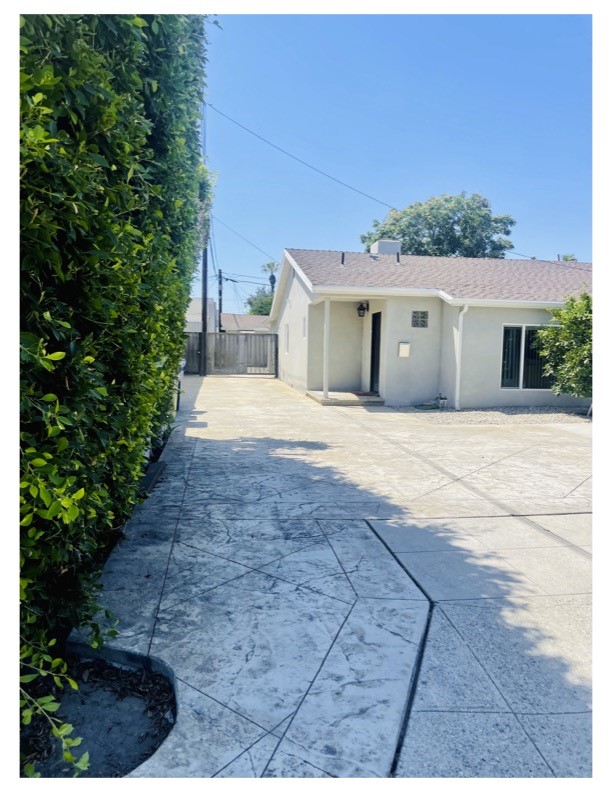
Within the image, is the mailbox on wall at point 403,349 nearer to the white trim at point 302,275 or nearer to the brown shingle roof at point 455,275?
the brown shingle roof at point 455,275

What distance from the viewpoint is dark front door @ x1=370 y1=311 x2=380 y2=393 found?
1523 centimetres

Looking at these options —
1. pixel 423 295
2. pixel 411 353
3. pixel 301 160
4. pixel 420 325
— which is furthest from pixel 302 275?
pixel 301 160

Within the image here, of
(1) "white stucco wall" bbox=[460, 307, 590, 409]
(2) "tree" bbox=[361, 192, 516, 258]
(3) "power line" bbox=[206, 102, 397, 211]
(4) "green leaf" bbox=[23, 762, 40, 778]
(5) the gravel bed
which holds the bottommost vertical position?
(4) "green leaf" bbox=[23, 762, 40, 778]

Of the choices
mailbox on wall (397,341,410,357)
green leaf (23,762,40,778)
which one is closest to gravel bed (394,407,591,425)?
mailbox on wall (397,341,410,357)

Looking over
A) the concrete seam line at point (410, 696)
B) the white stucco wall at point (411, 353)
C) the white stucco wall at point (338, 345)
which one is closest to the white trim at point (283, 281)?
the white stucco wall at point (338, 345)

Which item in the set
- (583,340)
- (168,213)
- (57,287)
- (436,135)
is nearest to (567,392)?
(583,340)

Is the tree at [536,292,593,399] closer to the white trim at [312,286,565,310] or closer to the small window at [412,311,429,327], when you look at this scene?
the white trim at [312,286,565,310]

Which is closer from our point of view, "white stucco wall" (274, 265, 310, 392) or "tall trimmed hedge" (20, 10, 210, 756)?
"tall trimmed hedge" (20, 10, 210, 756)

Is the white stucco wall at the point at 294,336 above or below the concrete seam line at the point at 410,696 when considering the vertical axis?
above

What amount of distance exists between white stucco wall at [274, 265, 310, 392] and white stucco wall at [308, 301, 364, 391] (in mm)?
333

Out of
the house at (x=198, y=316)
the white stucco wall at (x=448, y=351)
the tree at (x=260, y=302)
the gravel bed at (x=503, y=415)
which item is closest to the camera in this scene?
the gravel bed at (x=503, y=415)

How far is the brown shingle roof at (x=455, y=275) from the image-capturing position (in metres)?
14.0

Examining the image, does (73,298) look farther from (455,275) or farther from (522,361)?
(455,275)

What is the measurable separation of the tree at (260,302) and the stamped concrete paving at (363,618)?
5978cm
